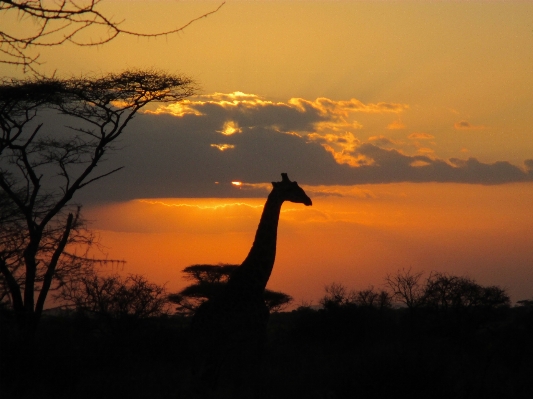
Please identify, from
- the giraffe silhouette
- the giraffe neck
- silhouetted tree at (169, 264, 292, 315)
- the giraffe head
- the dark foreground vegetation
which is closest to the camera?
the dark foreground vegetation

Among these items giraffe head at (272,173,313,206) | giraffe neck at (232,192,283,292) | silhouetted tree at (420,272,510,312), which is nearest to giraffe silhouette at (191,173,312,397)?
giraffe neck at (232,192,283,292)

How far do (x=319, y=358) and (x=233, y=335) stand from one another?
5271mm

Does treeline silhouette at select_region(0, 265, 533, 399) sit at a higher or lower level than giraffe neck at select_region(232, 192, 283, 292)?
lower

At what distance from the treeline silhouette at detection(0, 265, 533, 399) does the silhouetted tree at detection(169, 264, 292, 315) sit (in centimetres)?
560

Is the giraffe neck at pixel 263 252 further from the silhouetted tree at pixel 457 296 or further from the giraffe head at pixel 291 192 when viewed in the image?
the silhouetted tree at pixel 457 296

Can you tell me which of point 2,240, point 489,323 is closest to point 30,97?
point 2,240

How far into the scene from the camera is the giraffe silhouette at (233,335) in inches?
395

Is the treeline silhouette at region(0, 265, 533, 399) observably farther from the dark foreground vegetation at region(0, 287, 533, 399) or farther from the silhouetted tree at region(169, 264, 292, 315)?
the silhouetted tree at region(169, 264, 292, 315)

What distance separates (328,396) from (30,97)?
26.8 ft

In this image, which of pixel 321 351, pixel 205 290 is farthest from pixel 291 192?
pixel 205 290

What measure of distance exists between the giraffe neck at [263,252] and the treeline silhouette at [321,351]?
1.47m

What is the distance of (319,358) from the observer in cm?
1489

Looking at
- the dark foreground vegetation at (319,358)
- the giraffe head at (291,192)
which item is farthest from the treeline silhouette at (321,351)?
the giraffe head at (291,192)

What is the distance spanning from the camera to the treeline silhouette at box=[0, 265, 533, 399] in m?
9.93
